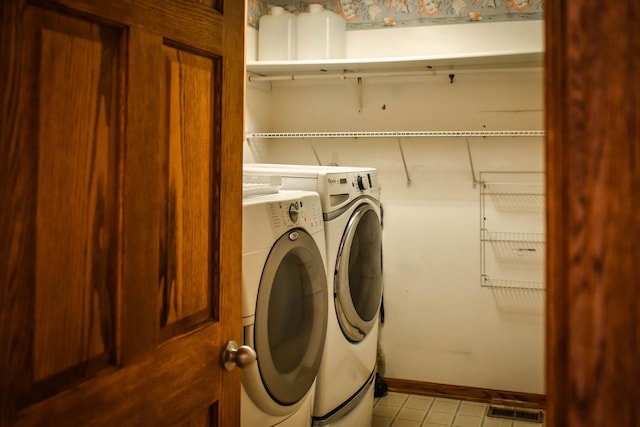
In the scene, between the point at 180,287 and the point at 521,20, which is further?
the point at 521,20

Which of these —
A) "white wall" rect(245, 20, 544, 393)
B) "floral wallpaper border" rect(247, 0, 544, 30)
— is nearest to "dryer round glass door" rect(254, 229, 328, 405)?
"white wall" rect(245, 20, 544, 393)

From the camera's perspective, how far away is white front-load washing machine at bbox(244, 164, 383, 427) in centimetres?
225

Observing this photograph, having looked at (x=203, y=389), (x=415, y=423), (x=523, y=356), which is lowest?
(x=415, y=423)

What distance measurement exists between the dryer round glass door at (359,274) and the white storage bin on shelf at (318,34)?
1064mm

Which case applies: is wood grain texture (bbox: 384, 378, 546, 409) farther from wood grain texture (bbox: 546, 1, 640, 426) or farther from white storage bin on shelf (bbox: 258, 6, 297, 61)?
wood grain texture (bbox: 546, 1, 640, 426)

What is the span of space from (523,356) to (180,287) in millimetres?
2600

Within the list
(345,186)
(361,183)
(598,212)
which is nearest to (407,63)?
(361,183)

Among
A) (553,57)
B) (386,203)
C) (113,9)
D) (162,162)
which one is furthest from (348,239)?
(553,57)

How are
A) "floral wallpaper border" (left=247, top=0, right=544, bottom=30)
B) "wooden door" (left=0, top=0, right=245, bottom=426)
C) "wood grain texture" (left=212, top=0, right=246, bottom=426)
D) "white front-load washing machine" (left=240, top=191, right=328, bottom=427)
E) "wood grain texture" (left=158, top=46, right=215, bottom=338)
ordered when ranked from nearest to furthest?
1. "wooden door" (left=0, top=0, right=245, bottom=426)
2. "wood grain texture" (left=158, top=46, right=215, bottom=338)
3. "wood grain texture" (left=212, top=0, right=246, bottom=426)
4. "white front-load washing machine" (left=240, top=191, right=328, bottom=427)
5. "floral wallpaper border" (left=247, top=0, right=544, bottom=30)

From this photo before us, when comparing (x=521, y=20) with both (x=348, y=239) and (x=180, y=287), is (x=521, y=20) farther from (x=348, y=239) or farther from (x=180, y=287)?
(x=180, y=287)

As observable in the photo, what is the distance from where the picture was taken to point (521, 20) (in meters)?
3.20

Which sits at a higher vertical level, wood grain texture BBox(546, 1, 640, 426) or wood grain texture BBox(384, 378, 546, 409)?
wood grain texture BBox(546, 1, 640, 426)

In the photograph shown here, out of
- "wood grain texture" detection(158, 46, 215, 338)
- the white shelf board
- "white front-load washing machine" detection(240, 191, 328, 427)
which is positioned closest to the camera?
"wood grain texture" detection(158, 46, 215, 338)

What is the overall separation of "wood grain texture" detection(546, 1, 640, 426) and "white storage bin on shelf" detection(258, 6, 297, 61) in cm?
294
